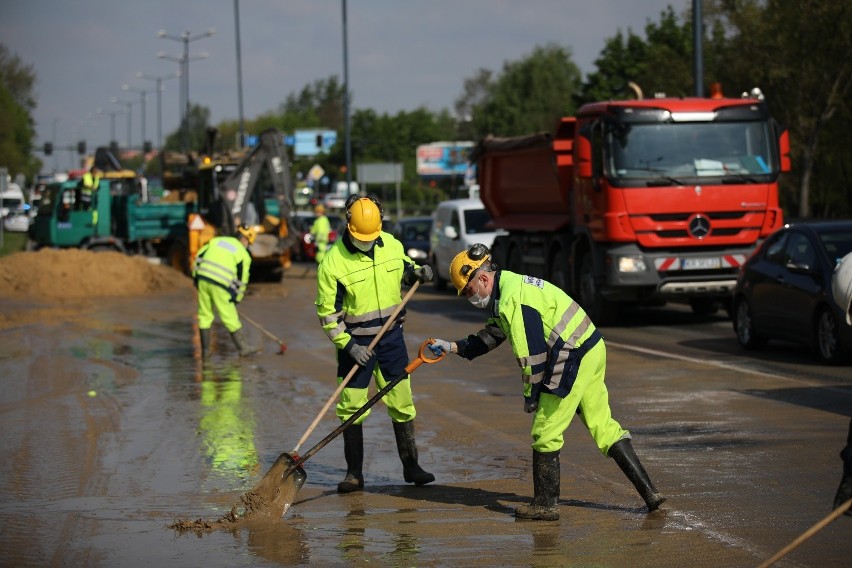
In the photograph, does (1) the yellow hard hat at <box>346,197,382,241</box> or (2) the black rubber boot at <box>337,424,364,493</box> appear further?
(1) the yellow hard hat at <box>346,197,382,241</box>

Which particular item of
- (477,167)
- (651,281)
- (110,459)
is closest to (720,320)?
(651,281)

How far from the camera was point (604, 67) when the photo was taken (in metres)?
64.5

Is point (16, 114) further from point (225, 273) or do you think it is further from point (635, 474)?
point (635, 474)

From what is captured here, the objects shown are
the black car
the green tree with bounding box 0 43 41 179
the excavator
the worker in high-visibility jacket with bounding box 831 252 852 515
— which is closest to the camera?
the worker in high-visibility jacket with bounding box 831 252 852 515

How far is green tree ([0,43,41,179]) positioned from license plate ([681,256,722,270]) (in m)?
58.6

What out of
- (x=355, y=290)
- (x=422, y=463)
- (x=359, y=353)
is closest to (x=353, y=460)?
(x=359, y=353)

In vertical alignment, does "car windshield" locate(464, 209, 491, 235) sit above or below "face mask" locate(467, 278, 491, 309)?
below

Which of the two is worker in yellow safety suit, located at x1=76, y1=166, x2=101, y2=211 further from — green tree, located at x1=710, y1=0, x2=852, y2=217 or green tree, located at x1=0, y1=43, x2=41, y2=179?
green tree, located at x1=0, y1=43, x2=41, y2=179

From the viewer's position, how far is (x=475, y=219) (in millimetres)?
27750

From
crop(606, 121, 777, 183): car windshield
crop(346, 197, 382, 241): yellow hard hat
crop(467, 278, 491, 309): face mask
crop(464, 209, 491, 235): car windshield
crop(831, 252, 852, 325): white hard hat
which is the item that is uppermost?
crop(606, 121, 777, 183): car windshield

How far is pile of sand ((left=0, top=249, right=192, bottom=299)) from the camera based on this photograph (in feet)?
95.5

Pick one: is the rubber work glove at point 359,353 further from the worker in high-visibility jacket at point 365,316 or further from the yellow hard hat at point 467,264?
the yellow hard hat at point 467,264

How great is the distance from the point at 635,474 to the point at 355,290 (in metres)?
2.21

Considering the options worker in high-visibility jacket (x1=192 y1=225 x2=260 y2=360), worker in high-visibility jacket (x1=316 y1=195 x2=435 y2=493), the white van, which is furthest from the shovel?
the white van
